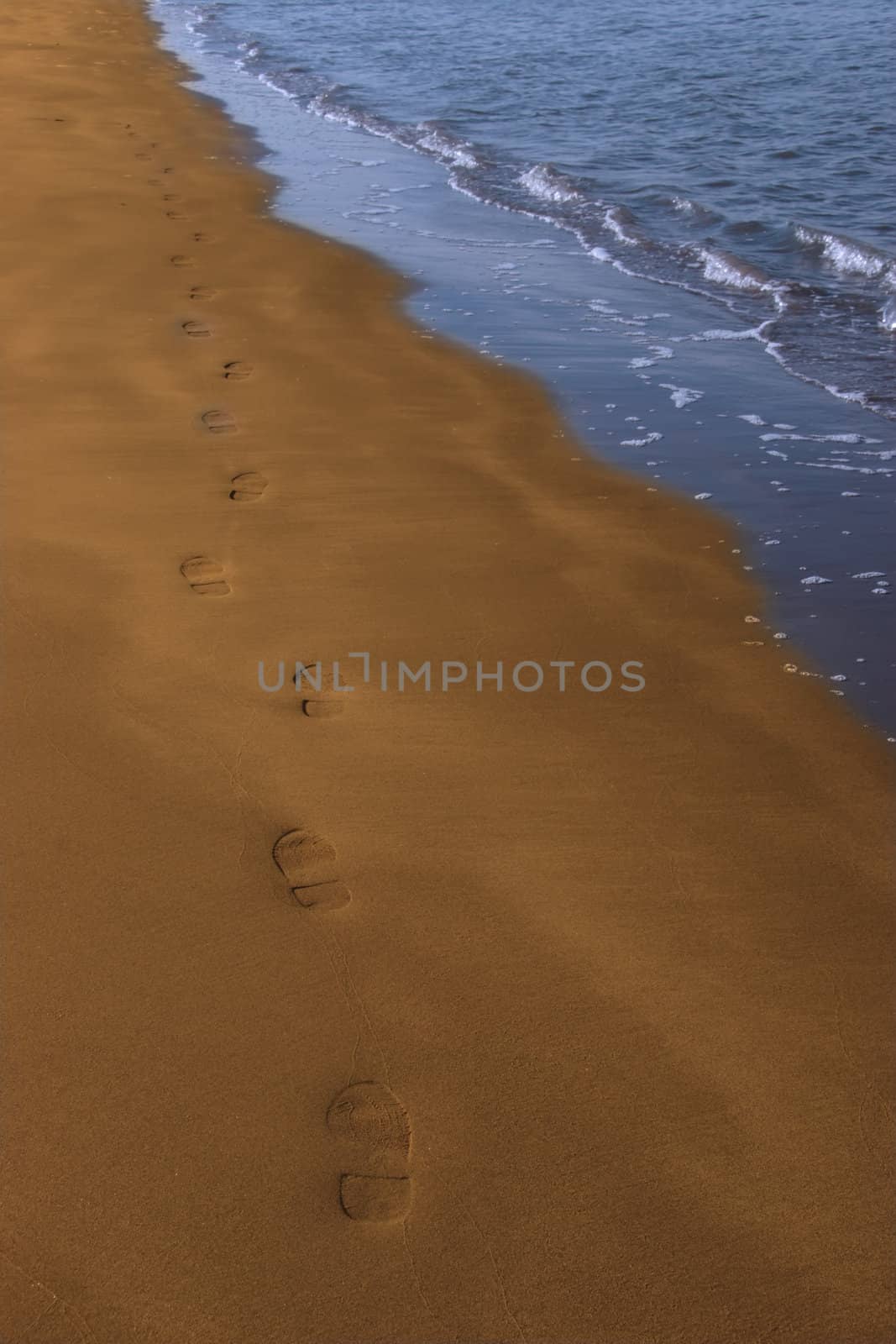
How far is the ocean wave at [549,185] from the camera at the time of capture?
9375 mm

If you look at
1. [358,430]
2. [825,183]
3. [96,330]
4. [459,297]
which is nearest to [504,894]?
[358,430]

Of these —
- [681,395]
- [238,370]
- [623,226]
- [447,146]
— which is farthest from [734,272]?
[447,146]

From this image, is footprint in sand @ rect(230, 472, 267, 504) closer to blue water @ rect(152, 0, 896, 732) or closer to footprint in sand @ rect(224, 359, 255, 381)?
footprint in sand @ rect(224, 359, 255, 381)

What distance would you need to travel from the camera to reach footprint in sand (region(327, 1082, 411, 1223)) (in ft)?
6.58

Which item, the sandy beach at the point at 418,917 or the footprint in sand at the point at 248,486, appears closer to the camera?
the sandy beach at the point at 418,917

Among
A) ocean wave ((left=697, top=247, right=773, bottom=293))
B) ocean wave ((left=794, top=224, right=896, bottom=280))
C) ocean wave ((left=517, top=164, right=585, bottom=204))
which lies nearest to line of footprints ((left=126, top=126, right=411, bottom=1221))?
ocean wave ((left=697, top=247, right=773, bottom=293))

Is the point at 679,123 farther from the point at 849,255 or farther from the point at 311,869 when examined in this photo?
the point at 311,869

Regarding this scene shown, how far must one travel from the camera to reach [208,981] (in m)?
2.39

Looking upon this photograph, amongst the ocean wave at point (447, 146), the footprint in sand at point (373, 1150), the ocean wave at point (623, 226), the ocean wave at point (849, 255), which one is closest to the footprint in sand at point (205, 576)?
the footprint in sand at point (373, 1150)

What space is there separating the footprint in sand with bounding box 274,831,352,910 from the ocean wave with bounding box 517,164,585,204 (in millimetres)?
7773

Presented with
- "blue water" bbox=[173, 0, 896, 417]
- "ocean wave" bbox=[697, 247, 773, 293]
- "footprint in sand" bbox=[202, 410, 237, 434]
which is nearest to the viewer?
"footprint in sand" bbox=[202, 410, 237, 434]

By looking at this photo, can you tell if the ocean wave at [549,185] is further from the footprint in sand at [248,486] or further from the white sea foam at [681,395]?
the footprint in sand at [248,486]

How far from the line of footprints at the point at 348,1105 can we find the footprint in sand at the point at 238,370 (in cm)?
177

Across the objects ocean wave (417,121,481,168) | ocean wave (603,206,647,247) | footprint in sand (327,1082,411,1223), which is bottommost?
footprint in sand (327,1082,411,1223)
